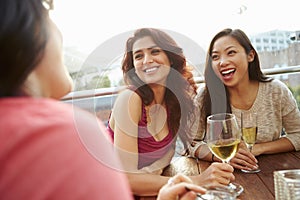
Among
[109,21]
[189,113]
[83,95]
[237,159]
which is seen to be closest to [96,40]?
[109,21]

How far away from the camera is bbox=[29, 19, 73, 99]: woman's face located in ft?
1.44

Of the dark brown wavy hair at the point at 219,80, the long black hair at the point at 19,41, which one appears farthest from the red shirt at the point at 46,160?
the dark brown wavy hair at the point at 219,80

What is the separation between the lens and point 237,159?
4.27ft

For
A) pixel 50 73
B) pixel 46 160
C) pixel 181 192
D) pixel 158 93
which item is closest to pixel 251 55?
pixel 158 93

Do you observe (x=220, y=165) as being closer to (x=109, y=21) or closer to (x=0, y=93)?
(x=0, y=93)

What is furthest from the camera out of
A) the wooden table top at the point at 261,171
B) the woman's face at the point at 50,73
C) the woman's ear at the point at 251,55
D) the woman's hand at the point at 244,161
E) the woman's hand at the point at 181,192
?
the woman's ear at the point at 251,55

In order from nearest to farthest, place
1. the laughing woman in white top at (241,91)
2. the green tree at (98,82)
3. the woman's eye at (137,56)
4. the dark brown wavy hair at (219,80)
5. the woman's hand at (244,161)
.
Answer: the woman's hand at (244,161)
the woman's eye at (137,56)
the laughing woman in white top at (241,91)
the dark brown wavy hair at (219,80)
the green tree at (98,82)

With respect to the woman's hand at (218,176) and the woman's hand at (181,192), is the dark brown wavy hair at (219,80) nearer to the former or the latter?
the woman's hand at (218,176)

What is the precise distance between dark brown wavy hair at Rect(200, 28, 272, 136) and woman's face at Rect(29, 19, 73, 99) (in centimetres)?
145

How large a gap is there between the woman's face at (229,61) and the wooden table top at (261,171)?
1.97ft

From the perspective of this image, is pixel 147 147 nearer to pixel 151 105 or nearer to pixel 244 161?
pixel 151 105

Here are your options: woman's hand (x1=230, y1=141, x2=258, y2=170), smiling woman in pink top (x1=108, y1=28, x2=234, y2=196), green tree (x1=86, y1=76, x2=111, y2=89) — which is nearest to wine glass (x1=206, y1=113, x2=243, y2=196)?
woman's hand (x1=230, y1=141, x2=258, y2=170)

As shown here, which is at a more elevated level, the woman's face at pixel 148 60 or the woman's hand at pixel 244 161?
the woman's face at pixel 148 60

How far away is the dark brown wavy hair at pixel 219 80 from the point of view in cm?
194
